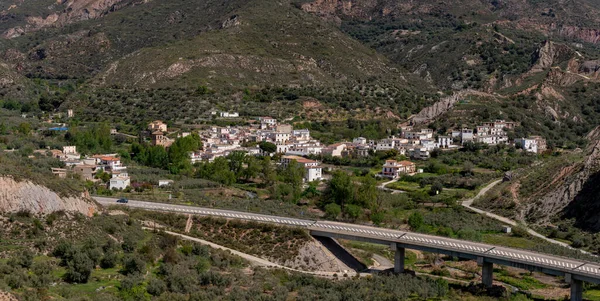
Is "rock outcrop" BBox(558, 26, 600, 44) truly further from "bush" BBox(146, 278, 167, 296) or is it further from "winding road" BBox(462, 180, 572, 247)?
"bush" BBox(146, 278, 167, 296)

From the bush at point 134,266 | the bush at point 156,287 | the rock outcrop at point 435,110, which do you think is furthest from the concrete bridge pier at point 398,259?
the rock outcrop at point 435,110

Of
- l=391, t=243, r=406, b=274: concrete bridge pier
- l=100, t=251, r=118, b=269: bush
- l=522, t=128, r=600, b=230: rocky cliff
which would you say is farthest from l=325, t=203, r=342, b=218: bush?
l=100, t=251, r=118, b=269: bush

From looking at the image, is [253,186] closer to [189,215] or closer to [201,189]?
[201,189]

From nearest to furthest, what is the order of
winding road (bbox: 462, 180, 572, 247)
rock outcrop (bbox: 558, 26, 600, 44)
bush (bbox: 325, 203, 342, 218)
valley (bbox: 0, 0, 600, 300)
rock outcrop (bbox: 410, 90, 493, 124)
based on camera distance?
valley (bbox: 0, 0, 600, 300) → winding road (bbox: 462, 180, 572, 247) → bush (bbox: 325, 203, 342, 218) → rock outcrop (bbox: 410, 90, 493, 124) → rock outcrop (bbox: 558, 26, 600, 44)

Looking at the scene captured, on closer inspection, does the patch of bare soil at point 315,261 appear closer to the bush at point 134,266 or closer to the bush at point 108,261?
the bush at point 134,266

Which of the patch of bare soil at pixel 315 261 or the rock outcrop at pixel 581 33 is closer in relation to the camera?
the patch of bare soil at pixel 315 261

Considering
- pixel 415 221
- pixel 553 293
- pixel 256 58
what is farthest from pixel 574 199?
pixel 256 58
